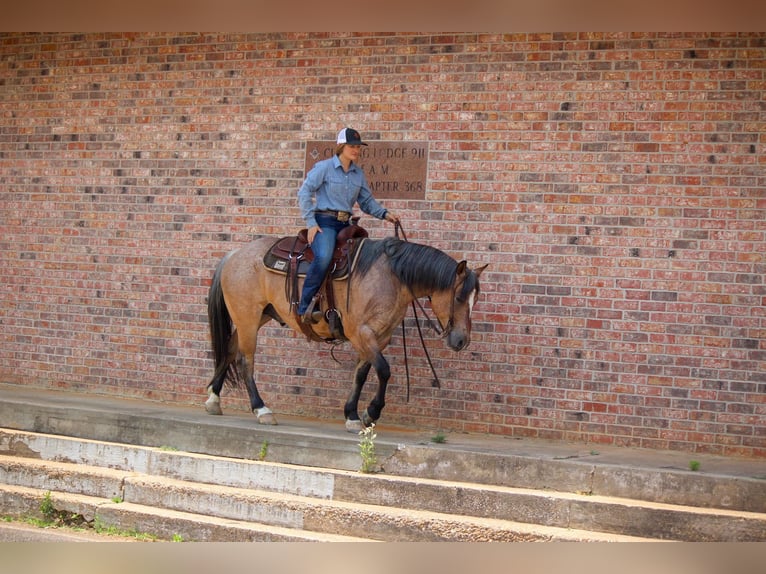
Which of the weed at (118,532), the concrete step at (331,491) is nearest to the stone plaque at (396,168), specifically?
the concrete step at (331,491)

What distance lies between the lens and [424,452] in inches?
279

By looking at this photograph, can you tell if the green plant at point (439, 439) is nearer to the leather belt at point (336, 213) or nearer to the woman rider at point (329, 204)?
the woman rider at point (329, 204)

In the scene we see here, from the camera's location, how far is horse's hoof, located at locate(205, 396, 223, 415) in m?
8.70

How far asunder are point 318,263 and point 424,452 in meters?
1.72

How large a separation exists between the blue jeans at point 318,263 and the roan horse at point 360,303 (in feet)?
0.69

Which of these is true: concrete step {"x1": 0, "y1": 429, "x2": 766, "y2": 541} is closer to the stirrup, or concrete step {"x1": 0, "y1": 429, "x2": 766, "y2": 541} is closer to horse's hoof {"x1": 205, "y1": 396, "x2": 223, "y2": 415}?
horse's hoof {"x1": 205, "y1": 396, "x2": 223, "y2": 415}

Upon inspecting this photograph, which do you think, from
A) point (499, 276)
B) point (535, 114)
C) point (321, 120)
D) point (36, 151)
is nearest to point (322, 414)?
point (499, 276)

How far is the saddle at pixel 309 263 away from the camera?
7.85 meters

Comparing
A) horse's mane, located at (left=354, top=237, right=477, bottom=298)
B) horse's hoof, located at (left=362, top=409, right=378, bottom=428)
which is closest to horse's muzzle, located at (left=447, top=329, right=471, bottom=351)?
horse's mane, located at (left=354, top=237, right=477, bottom=298)

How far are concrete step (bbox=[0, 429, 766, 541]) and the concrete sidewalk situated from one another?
0.40ft

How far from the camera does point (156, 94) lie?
31.9ft

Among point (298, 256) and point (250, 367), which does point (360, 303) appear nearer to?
point (298, 256)

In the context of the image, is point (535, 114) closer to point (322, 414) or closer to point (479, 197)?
point (479, 197)

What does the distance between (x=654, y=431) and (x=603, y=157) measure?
224cm
